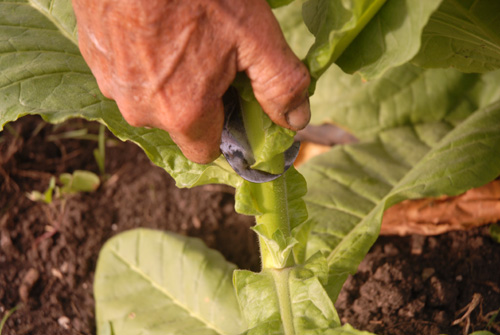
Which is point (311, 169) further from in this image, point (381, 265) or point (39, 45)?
point (39, 45)

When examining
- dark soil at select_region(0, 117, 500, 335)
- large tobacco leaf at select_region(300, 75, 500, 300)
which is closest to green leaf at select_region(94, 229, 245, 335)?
dark soil at select_region(0, 117, 500, 335)

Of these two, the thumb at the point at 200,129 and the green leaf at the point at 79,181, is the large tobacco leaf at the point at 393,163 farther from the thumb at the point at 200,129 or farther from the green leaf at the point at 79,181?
the green leaf at the point at 79,181

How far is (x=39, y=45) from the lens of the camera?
1.46 m

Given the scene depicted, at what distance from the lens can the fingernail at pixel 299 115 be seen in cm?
108

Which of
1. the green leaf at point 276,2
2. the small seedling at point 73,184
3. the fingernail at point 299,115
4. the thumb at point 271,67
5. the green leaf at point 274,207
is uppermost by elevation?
the green leaf at point 276,2

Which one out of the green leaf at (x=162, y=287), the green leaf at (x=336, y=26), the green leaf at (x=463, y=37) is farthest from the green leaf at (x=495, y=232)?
the green leaf at (x=336, y=26)

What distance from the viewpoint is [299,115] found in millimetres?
1085

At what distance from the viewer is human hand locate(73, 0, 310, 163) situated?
0.92 meters

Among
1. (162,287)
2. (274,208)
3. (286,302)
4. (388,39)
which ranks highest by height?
(388,39)

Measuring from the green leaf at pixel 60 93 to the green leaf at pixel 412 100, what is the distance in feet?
3.33

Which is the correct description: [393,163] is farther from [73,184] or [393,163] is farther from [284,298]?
[73,184]

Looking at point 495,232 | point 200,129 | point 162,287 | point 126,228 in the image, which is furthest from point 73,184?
point 495,232

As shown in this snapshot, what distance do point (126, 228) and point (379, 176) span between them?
3.35 feet

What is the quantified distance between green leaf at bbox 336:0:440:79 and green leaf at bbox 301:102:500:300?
485 millimetres
